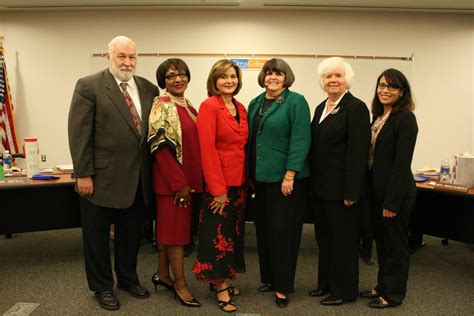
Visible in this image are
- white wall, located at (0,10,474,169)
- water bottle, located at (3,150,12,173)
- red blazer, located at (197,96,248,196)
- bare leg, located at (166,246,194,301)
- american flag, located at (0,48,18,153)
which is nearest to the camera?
red blazer, located at (197,96,248,196)

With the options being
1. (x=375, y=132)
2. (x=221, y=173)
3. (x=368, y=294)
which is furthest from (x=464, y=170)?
(x=221, y=173)

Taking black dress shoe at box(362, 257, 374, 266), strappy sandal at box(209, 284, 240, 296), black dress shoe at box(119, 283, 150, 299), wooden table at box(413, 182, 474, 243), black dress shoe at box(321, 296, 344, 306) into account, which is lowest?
black dress shoe at box(362, 257, 374, 266)

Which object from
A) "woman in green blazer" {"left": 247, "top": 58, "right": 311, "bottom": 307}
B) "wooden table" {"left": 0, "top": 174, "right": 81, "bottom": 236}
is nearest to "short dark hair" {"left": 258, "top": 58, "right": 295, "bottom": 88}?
"woman in green blazer" {"left": 247, "top": 58, "right": 311, "bottom": 307}

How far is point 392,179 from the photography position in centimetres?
197

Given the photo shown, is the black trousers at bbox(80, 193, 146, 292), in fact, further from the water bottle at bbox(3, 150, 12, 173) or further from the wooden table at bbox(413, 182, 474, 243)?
the wooden table at bbox(413, 182, 474, 243)

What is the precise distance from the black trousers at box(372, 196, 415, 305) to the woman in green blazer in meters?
0.50

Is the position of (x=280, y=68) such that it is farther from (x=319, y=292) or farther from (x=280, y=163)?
(x=319, y=292)

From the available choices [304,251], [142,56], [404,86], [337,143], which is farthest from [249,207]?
[142,56]

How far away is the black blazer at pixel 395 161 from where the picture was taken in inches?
76.9

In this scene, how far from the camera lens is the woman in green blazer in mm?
1979

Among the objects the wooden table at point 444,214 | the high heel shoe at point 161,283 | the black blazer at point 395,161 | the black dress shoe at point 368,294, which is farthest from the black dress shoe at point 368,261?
the high heel shoe at point 161,283

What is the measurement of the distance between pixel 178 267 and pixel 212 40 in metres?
3.17

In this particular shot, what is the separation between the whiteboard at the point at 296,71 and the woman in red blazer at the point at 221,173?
8.39ft

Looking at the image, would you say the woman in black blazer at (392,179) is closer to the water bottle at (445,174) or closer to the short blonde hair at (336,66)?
the short blonde hair at (336,66)
